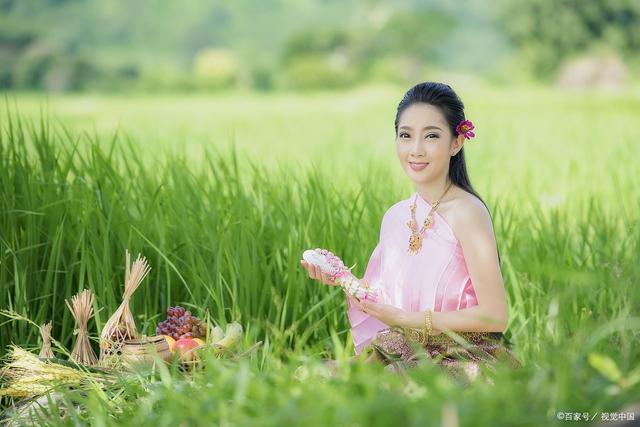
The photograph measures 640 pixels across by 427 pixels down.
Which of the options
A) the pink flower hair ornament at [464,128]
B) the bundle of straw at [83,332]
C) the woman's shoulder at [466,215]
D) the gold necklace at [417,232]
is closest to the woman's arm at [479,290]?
the woman's shoulder at [466,215]

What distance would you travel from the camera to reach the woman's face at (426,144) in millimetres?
2225

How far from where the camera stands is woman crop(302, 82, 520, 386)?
84.4 inches

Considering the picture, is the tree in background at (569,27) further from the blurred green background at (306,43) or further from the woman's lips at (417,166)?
the woman's lips at (417,166)

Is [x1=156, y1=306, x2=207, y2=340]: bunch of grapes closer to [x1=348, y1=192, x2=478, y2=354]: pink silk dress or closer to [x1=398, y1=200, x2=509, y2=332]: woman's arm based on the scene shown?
[x1=348, y1=192, x2=478, y2=354]: pink silk dress

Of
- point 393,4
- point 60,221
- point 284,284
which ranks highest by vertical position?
point 393,4

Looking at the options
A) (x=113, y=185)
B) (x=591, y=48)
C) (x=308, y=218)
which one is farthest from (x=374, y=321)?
(x=591, y=48)

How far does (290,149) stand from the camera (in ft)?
26.2

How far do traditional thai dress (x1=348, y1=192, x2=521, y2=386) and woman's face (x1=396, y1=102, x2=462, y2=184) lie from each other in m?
0.09

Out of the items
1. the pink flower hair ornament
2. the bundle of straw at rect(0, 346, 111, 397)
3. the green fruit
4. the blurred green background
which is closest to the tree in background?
the blurred green background

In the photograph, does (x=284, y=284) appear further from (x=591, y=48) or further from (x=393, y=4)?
(x=393, y=4)

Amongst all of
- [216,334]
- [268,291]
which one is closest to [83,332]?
[216,334]

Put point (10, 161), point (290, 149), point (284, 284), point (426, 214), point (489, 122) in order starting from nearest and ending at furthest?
point (426, 214) → point (284, 284) → point (10, 161) → point (290, 149) → point (489, 122)

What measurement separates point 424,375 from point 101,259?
5.37 ft

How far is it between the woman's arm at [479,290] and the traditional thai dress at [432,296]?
51 millimetres
